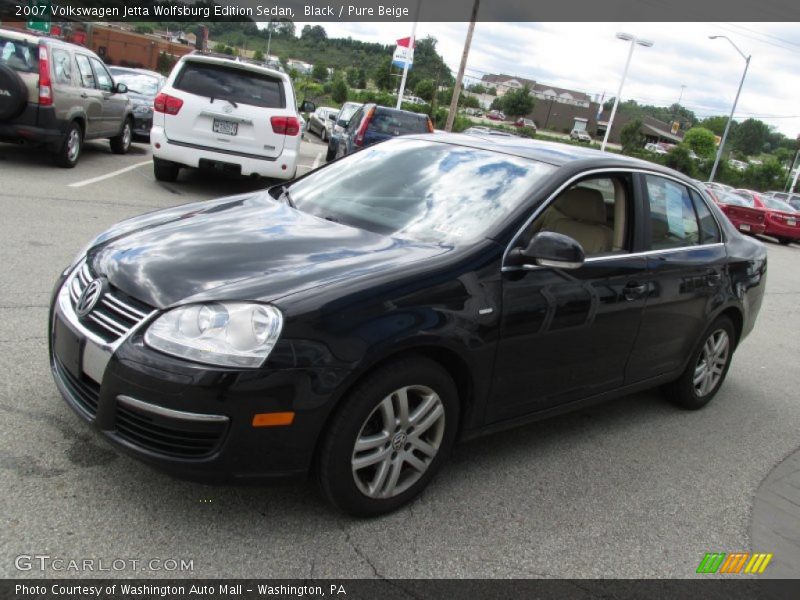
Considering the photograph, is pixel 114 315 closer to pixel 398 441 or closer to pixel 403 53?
pixel 398 441

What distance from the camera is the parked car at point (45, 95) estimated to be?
968 cm

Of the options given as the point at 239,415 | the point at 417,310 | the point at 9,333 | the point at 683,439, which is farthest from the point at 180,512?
the point at 683,439

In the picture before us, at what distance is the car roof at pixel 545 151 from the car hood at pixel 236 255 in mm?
1013

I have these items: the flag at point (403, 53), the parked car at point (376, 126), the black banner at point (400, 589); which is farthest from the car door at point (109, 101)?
the flag at point (403, 53)

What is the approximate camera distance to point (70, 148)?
10688 millimetres

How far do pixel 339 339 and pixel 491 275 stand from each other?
0.87 metres

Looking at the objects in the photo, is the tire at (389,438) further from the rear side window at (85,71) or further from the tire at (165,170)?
the rear side window at (85,71)

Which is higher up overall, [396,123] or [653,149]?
[653,149]

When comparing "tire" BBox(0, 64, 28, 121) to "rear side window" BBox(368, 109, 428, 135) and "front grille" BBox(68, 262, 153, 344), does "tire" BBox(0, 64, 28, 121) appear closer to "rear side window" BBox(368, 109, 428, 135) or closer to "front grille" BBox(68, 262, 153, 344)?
"rear side window" BBox(368, 109, 428, 135)

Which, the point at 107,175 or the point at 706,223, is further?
the point at 107,175

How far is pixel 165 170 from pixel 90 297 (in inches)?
336

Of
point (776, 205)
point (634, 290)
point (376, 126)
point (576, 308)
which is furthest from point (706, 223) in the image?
point (776, 205)

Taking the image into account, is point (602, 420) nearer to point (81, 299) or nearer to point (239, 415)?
point (239, 415)

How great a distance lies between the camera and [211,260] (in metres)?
3.00
